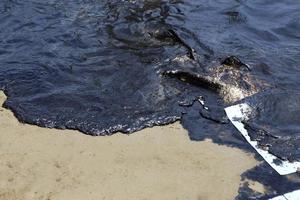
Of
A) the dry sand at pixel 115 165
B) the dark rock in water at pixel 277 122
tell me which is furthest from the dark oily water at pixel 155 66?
the dry sand at pixel 115 165

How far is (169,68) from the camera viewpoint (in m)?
5.20

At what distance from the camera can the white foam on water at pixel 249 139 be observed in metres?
3.87

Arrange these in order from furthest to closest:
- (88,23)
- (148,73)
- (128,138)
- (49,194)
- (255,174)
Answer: (88,23) < (148,73) < (128,138) < (255,174) < (49,194)

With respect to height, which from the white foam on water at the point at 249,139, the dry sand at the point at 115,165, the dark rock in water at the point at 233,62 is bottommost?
the dry sand at the point at 115,165

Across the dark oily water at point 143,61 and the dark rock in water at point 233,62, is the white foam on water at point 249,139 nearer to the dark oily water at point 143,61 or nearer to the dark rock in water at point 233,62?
the dark oily water at point 143,61

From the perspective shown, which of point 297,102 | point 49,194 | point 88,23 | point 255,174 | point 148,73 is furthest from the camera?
point 88,23

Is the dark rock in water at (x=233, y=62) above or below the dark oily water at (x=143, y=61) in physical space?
above

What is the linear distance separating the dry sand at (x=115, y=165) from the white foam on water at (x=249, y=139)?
137mm

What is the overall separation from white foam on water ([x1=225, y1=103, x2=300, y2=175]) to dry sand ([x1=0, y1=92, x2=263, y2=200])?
5.4 inches

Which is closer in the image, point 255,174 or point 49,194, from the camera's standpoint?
point 49,194

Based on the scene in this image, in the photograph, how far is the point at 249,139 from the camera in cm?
422

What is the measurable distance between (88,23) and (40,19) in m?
0.67

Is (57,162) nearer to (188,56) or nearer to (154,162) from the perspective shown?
(154,162)

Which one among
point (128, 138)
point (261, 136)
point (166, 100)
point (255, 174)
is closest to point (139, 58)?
point (166, 100)
